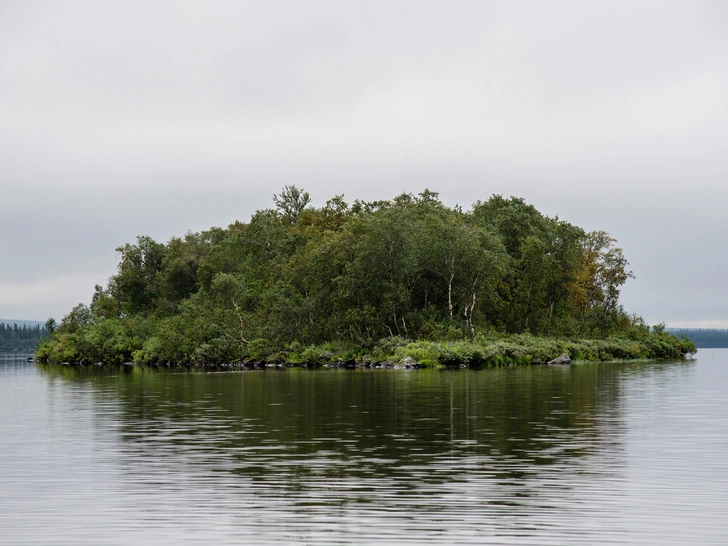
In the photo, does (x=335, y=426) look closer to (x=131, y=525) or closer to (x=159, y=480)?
(x=159, y=480)

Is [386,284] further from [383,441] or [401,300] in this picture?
[383,441]

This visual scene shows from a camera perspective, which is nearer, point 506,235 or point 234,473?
point 234,473

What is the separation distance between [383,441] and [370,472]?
510cm

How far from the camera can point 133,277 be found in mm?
132625

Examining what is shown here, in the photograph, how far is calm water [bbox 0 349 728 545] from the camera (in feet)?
42.9

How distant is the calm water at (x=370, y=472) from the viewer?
1307cm

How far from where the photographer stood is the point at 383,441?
22.9 metres

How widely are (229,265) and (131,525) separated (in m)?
103

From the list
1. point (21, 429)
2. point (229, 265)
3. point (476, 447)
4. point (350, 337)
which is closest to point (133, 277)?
point (229, 265)

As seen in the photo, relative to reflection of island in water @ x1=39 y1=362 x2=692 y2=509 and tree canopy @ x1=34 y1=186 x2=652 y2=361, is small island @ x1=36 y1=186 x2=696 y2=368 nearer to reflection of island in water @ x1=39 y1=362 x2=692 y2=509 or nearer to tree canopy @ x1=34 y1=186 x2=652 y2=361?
tree canopy @ x1=34 y1=186 x2=652 y2=361

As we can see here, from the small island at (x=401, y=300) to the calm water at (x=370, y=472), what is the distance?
143 feet

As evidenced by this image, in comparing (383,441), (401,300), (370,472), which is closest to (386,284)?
(401,300)

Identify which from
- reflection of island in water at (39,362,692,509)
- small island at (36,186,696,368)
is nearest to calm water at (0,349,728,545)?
reflection of island in water at (39,362,692,509)

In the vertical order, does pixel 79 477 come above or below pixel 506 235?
below
